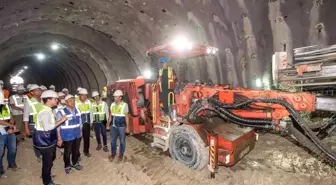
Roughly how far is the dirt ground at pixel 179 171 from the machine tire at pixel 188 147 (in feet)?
0.60

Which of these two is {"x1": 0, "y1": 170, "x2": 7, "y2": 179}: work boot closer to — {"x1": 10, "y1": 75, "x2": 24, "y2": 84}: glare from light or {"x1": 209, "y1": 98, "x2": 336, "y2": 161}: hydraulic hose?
{"x1": 209, "y1": 98, "x2": 336, "y2": 161}: hydraulic hose

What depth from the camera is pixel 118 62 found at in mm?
11859

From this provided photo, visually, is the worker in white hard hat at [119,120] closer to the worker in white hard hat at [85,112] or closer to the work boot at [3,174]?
the worker in white hard hat at [85,112]

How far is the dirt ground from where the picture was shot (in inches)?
160

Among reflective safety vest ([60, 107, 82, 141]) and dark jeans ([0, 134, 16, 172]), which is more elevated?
reflective safety vest ([60, 107, 82, 141])

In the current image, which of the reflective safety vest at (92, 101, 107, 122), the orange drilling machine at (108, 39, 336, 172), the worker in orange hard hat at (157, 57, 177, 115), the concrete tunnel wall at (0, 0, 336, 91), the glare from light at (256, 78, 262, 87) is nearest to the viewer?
the orange drilling machine at (108, 39, 336, 172)

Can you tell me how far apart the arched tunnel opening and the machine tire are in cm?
2

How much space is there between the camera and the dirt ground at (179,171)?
4059mm

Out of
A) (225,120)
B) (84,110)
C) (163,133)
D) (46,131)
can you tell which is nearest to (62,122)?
(46,131)

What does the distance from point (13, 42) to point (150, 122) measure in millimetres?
7670

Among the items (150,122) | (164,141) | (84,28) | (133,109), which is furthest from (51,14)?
(164,141)

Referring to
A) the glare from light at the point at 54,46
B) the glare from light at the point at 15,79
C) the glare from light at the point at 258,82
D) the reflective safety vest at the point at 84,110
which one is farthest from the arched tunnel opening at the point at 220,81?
the glare from light at the point at 15,79

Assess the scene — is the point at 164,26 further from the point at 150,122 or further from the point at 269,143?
the point at 269,143

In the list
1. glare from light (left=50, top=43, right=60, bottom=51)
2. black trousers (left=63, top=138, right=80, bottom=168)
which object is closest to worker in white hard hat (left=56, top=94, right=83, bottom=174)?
black trousers (left=63, top=138, right=80, bottom=168)
